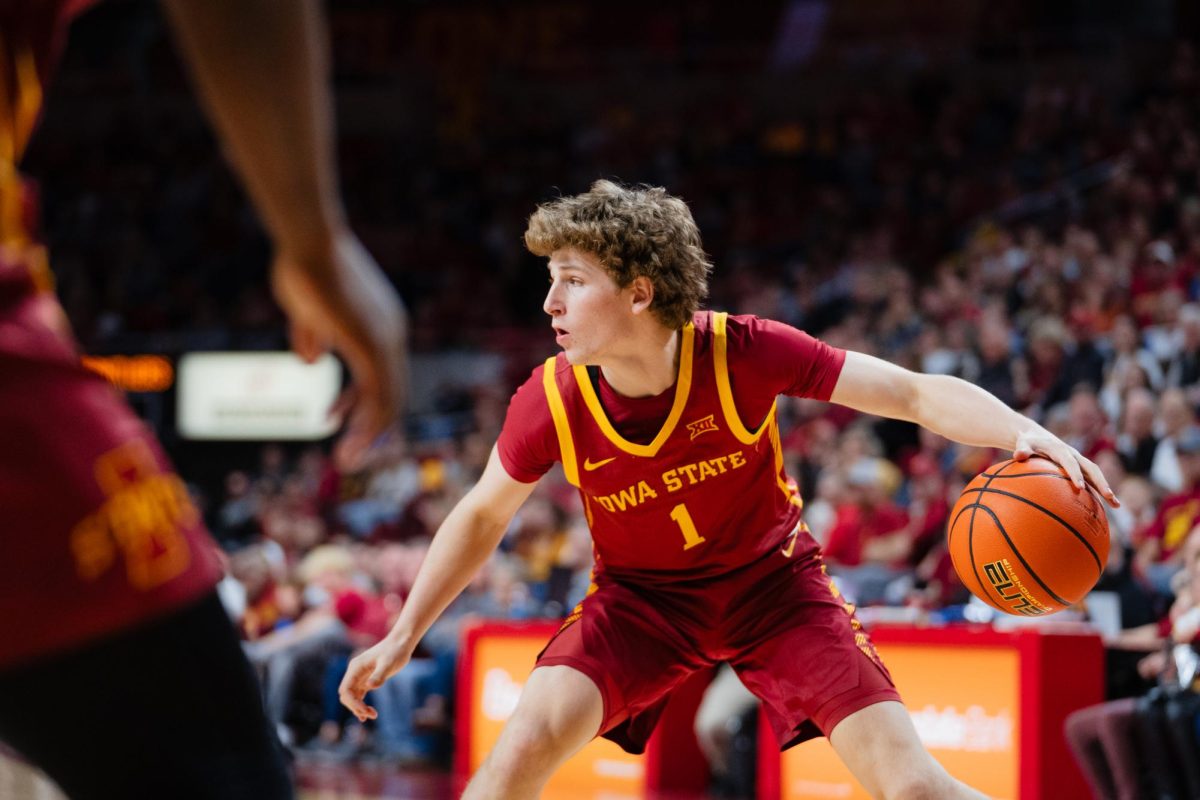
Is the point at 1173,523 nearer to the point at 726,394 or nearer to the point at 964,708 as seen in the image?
the point at 964,708

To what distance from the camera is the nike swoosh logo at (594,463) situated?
3.78 metres

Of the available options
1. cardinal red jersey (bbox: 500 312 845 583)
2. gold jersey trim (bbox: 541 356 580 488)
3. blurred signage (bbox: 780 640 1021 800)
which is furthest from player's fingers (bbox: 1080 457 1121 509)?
blurred signage (bbox: 780 640 1021 800)

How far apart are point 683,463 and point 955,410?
715 millimetres

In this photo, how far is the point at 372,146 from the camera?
21.7 meters

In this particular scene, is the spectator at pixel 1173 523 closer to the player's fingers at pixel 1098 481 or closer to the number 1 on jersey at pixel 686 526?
the player's fingers at pixel 1098 481

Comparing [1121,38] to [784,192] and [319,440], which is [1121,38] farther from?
[319,440]

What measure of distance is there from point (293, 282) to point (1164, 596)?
671cm

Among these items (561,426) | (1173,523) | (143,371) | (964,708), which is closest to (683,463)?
(561,426)

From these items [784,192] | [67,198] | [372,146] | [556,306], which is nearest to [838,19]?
[784,192]

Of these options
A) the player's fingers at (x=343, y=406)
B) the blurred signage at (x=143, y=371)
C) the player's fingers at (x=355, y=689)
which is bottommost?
the blurred signage at (x=143, y=371)

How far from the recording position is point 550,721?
11.5 ft

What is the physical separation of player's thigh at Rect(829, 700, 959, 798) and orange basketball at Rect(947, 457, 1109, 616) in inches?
20.7

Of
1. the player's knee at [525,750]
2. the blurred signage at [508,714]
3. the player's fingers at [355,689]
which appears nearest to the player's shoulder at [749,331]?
the player's knee at [525,750]

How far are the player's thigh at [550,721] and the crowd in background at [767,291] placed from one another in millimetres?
4406
